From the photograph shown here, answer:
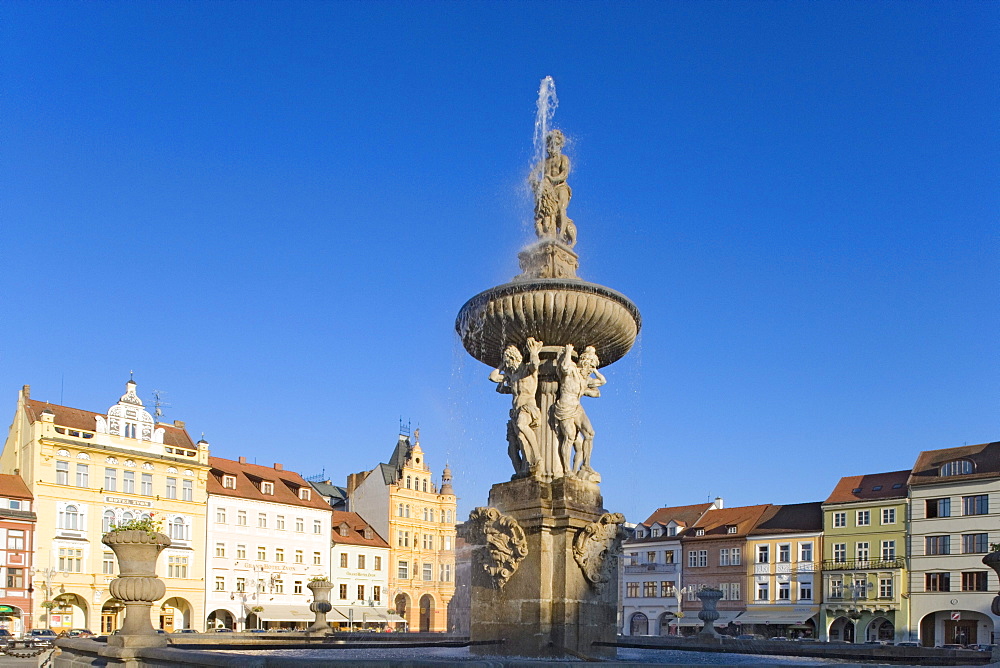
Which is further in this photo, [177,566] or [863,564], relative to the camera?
[863,564]

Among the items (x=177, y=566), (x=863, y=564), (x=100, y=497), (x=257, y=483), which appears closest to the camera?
(x=100, y=497)

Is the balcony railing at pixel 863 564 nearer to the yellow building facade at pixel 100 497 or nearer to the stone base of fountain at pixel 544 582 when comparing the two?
the yellow building facade at pixel 100 497

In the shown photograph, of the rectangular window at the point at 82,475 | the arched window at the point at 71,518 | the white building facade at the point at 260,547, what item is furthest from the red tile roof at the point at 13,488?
the white building facade at the point at 260,547

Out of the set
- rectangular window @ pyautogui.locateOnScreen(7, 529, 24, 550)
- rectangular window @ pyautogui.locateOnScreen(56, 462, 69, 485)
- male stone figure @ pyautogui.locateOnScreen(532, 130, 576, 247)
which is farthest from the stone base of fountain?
rectangular window @ pyautogui.locateOnScreen(56, 462, 69, 485)

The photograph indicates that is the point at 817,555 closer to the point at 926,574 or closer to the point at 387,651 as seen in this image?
the point at 926,574

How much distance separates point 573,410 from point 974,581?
5075cm

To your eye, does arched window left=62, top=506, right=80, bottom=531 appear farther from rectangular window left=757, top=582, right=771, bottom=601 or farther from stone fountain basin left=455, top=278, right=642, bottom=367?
stone fountain basin left=455, top=278, right=642, bottom=367

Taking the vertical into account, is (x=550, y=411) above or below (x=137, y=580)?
above

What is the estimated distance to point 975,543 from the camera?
181 ft

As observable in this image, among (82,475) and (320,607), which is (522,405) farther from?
(82,475)

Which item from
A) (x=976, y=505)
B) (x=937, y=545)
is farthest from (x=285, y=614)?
(x=976, y=505)

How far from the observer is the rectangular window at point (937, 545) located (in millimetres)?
56419

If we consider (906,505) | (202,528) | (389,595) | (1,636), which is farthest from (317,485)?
(906,505)

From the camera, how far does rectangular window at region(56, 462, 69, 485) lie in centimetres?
5225
